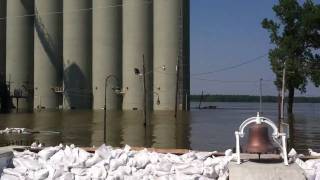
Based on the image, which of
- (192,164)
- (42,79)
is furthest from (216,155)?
(42,79)

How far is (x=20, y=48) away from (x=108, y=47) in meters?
12.4

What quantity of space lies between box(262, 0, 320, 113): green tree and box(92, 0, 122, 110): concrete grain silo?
777 inches

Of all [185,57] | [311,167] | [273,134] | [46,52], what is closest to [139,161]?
[273,134]

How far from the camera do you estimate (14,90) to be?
70.0m

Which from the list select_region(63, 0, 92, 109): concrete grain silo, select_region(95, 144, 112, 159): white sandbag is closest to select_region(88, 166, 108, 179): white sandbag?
select_region(95, 144, 112, 159): white sandbag

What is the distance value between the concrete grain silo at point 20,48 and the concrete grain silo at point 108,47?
9.63 meters

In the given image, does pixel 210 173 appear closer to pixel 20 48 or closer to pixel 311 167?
pixel 311 167

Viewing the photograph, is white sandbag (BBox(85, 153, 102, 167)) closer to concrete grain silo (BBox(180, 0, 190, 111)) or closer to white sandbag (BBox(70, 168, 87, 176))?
white sandbag (BBox(70, 168, 87, 176))

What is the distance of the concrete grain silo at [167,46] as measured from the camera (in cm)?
6316

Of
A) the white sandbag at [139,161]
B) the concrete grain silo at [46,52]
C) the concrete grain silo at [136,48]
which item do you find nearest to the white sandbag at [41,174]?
the white sandbag at [139,161]

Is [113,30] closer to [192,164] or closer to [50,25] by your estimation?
[50,25]

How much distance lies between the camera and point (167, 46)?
63281mm

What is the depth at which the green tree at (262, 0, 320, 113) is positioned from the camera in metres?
51.7

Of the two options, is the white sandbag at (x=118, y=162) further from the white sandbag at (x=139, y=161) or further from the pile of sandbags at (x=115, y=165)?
the white sandbag at (x=139, y=161)
